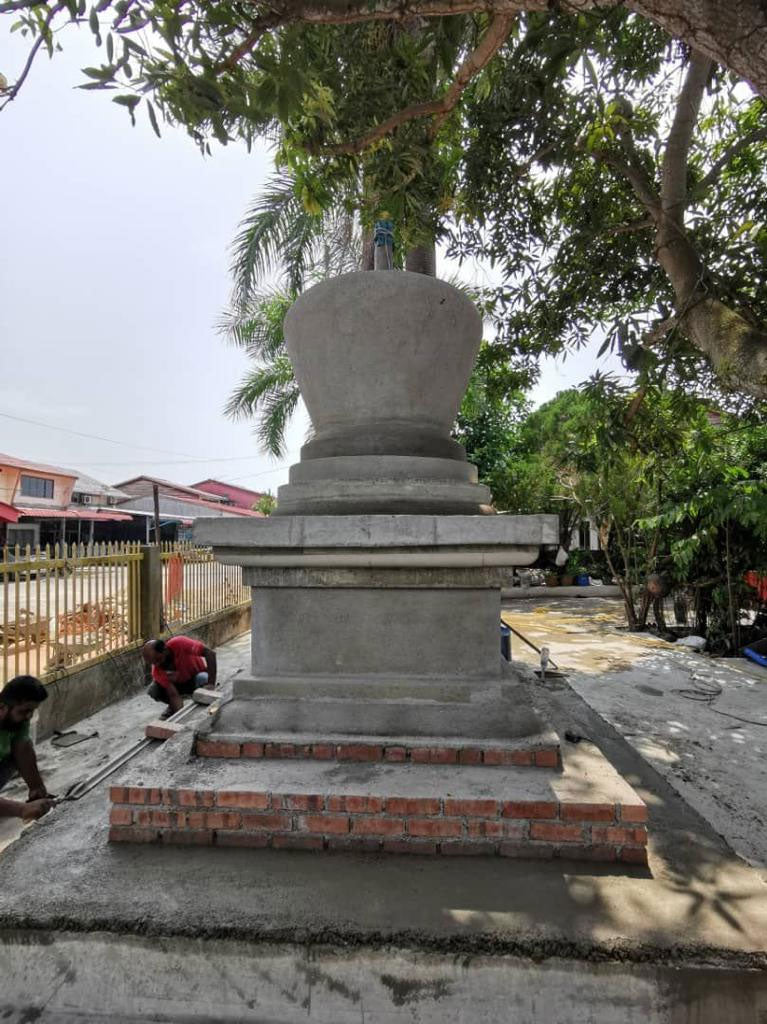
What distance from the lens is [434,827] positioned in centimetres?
222

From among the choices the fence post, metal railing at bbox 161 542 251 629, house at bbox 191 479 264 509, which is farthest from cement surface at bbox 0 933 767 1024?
house at bbox 191 479 264 509

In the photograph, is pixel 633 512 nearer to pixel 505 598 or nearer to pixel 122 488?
pixel 505 598

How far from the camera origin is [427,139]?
3904mm

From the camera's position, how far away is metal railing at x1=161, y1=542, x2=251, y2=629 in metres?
7.91

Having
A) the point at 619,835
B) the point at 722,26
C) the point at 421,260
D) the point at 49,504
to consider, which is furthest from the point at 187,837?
the point at 49,504

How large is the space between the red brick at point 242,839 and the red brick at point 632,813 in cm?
140

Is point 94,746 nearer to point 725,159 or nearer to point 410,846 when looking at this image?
point 410,846

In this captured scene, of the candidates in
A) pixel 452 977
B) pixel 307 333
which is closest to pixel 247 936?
pixel 452 977

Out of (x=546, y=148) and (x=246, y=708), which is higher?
(x=546, y=148)

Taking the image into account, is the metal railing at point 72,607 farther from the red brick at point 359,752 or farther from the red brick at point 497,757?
the red brick at point 497,757

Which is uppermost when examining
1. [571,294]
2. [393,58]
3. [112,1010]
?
[393,58]

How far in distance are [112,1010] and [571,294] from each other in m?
6.36

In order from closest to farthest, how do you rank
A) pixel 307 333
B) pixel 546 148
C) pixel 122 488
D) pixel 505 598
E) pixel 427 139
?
pixel 307 333
pixel 427 139
pixel 546 148
pixel 505 598
pixel 122 488

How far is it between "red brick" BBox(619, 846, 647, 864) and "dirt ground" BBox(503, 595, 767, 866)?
3.93ft
